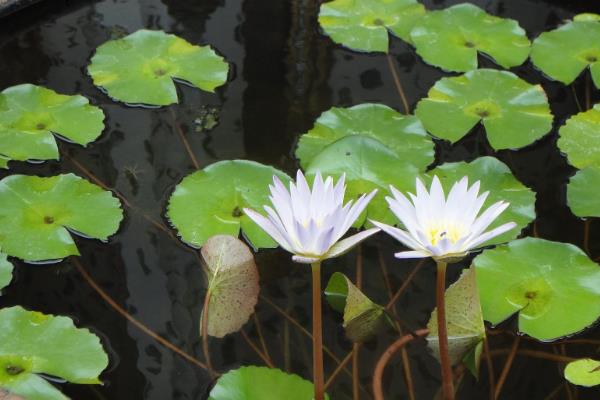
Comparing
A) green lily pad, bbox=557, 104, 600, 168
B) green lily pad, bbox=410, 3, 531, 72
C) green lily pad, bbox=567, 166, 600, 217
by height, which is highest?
green lily pad, bbox=410, 3, 531, 72

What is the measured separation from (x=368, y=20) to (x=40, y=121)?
101cm

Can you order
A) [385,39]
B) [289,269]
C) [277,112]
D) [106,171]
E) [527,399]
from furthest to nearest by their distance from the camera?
[385,39], [277,112], [106,171], [289,269], [527,399]

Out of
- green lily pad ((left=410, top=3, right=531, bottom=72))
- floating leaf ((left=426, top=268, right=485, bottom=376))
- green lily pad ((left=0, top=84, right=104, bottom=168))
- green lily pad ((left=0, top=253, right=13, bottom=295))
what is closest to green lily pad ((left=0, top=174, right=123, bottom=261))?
green lily pad ((left=0, top=253, right=13, bottom=295))

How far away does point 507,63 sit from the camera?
228cm

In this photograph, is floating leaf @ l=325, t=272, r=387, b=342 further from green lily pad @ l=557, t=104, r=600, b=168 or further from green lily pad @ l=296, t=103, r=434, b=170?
green lily pad @ l=557, t=104, r=600, b=168

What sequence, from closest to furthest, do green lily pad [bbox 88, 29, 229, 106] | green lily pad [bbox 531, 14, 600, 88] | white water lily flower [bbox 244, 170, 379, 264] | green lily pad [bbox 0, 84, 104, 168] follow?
white water lily flower [bbox 244, 170, 379, 264] → green lily pad [bbox 0, 84, 104, 168] → green lily pad [bbox 88, 29, 229, 106] → green lily pad [bbox 531, 14, 600, 88]

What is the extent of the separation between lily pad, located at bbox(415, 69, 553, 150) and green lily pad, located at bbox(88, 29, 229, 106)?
59cm

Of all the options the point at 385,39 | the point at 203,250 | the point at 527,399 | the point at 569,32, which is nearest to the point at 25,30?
the point at 385,39

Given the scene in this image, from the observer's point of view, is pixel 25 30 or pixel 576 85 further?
pixel 25 30

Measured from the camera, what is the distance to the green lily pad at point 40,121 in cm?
195

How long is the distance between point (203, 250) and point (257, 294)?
0.45 ft

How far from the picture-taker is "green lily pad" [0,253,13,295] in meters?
1.63

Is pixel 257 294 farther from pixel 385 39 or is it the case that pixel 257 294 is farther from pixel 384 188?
pixel 385 39

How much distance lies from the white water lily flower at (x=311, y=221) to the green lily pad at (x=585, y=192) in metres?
0.86
